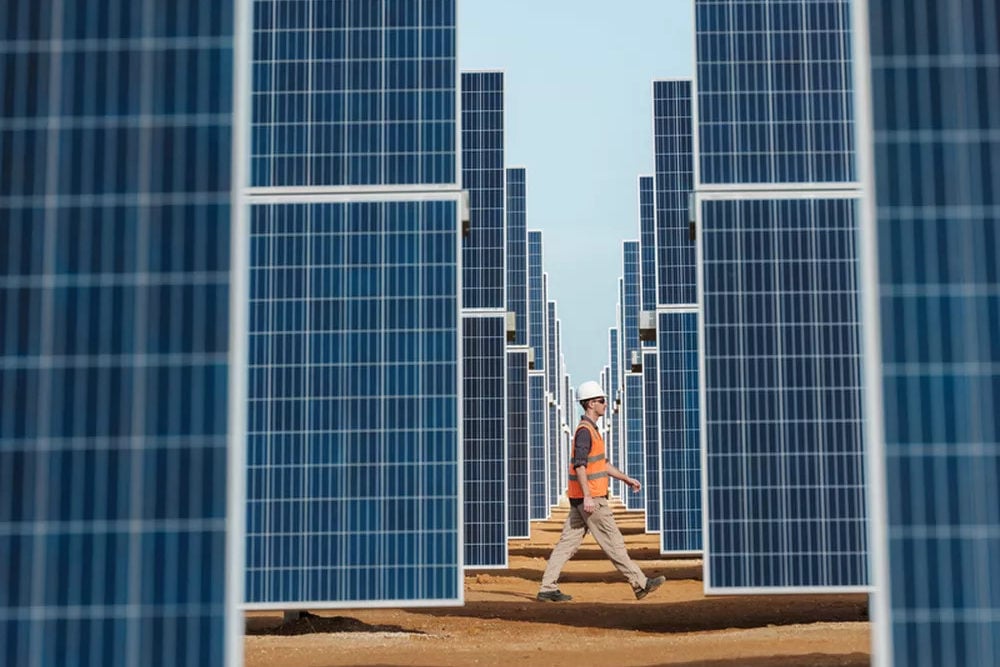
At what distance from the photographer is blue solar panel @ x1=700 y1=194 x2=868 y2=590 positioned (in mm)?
14945

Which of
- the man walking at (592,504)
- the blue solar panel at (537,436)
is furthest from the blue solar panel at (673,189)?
the blue solar panel at (537,436)

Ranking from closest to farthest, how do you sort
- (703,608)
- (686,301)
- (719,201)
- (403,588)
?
(403,588) < (719,201) < (703,608) < (686,301)

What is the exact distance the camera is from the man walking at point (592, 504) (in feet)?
63.3

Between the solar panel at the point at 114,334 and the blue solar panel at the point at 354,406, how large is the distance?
670 centimetres

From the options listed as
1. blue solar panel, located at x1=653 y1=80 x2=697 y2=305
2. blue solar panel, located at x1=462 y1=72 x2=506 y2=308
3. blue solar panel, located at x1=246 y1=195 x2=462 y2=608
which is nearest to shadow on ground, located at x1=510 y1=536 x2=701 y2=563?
blue solar panel, located at x1=653 y1=80 x2=697 y2=305

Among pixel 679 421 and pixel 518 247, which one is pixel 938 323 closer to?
pixel 679 421

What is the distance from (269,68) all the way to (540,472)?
108 ft

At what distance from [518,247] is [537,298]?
10.3 meters

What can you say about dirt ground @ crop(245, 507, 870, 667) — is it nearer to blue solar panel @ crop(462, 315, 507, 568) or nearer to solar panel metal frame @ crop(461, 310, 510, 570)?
solar panel metal frame @ crop(461, 310, 510, 570)

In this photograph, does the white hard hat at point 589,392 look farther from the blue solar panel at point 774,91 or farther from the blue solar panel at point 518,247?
the blue solar panel at point 518,247

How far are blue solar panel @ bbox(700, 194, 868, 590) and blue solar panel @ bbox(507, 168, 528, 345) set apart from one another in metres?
19.8

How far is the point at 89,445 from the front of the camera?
7379 millimetres

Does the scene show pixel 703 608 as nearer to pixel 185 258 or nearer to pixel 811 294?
pixel 811 294

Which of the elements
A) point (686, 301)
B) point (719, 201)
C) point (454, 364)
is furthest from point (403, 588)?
point (686, 301)
